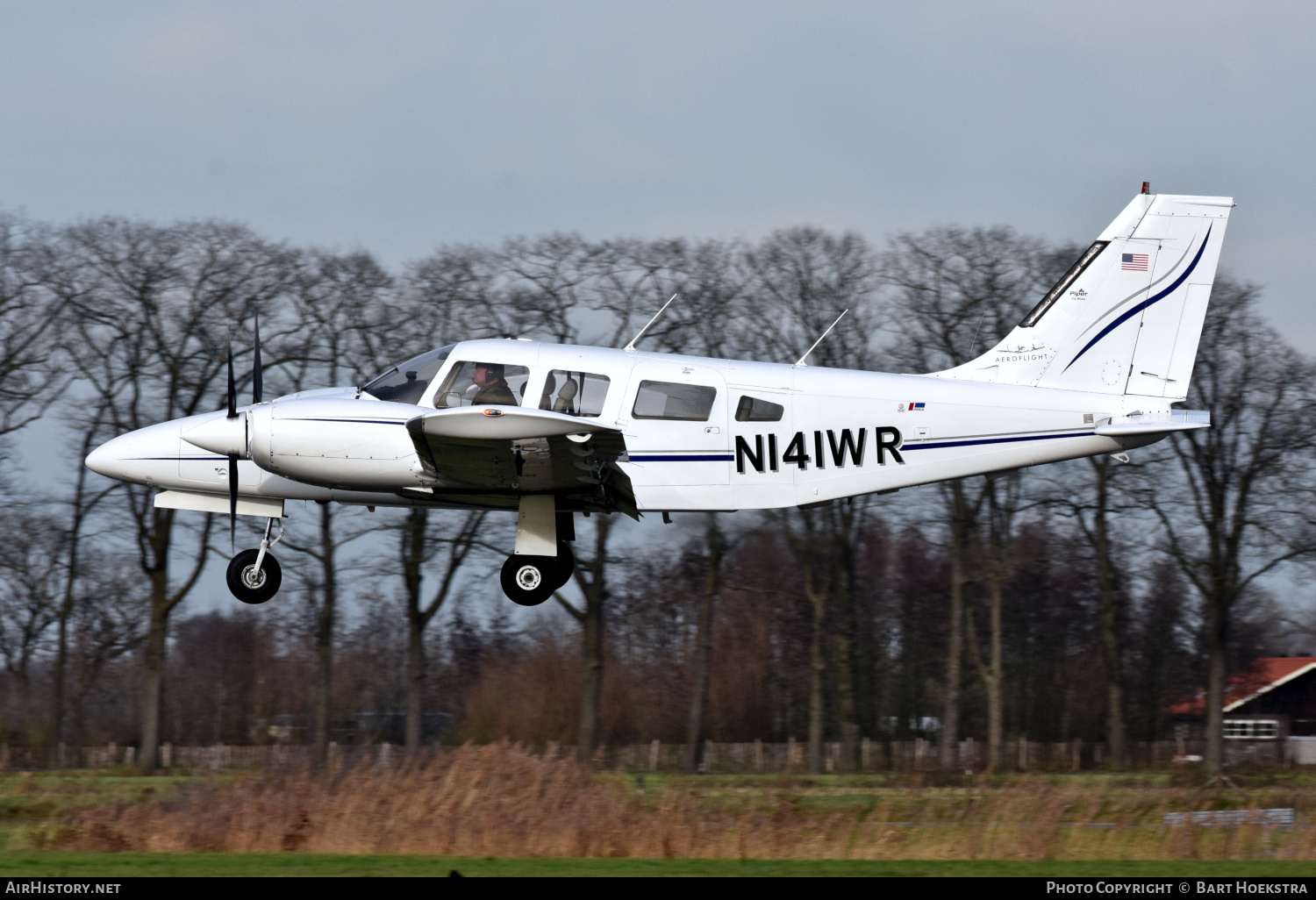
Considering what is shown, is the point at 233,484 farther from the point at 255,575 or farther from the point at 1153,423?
the point at 1153,423

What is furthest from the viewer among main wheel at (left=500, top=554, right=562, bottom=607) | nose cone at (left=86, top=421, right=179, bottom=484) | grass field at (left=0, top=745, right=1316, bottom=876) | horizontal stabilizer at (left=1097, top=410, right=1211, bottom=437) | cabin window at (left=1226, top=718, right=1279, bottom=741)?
cabin window at (left=1226, top=718, right=1279, bottom=741)

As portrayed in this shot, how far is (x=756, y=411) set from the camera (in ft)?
46.2

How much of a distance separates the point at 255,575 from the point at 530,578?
297cm

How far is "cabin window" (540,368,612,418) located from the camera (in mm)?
13500

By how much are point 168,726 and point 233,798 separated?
34872mm

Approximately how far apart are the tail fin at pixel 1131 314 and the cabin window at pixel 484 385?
4.96m

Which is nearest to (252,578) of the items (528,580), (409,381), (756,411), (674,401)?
(409,381)

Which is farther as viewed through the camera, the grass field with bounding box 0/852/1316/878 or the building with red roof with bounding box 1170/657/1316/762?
the building with red roof with bounding box 1170/657/1316/762

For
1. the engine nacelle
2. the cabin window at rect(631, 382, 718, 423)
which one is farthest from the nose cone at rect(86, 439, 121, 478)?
the cabin window at rect(631, 382, 718, 423)

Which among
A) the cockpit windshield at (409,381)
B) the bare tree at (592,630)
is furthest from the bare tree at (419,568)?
the cockpit windshield at (409,381)

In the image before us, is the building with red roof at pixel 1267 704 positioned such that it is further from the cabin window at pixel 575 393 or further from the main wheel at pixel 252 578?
the main wheel at pixel 252 578

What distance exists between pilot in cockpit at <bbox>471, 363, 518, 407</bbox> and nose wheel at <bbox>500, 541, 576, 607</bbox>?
191cm

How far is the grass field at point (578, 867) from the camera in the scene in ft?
43.4

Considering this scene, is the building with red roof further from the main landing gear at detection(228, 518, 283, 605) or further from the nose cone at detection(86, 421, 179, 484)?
the nose cone at detection(86, 421, 179, 484)
